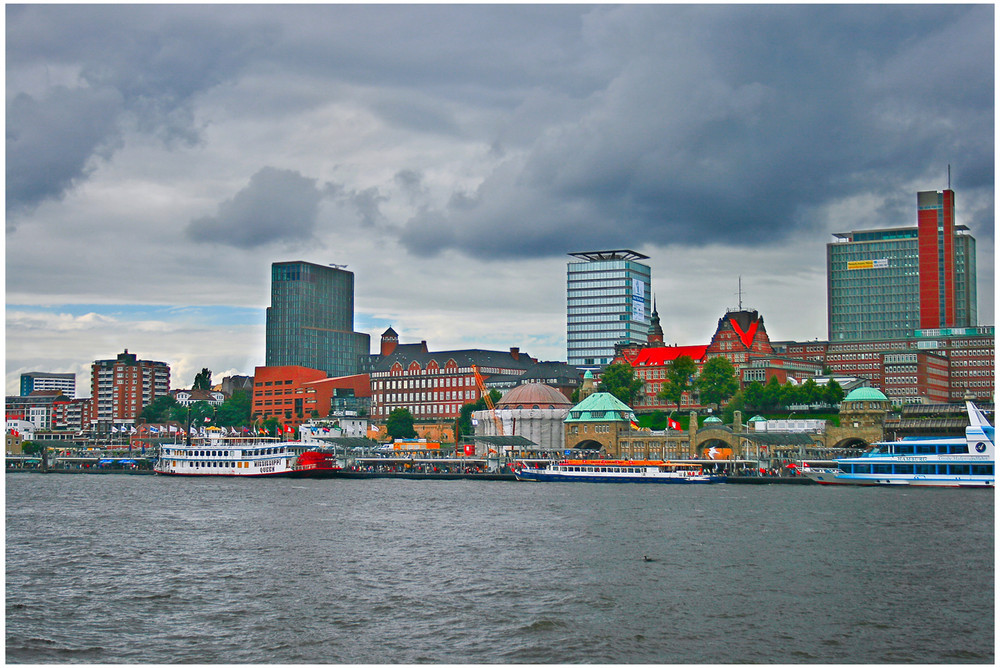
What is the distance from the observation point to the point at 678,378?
587ft

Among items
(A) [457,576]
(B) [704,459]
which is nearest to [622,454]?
(B) [704,459]

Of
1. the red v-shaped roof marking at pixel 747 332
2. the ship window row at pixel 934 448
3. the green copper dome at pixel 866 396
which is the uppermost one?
the red v-shaped roof marking at pixel 747 332

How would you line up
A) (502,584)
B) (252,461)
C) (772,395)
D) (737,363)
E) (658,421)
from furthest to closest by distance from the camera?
1. (737,363)
2. (658,421)
3. (772,395)
4. (252,461)
5. (502,584)

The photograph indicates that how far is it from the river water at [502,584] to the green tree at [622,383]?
104m

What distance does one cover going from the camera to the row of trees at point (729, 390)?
169250mm

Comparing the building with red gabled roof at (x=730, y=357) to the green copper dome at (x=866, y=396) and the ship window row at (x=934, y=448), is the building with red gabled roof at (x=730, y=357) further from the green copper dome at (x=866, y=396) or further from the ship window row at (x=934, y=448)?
the ship window row at (x=934, y=448)

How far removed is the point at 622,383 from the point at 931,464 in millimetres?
83996

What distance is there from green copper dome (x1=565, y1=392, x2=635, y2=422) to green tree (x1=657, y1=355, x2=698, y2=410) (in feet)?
40.8

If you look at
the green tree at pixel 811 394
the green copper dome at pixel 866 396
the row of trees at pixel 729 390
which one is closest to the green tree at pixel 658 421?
the row of trees at pixel 729 390

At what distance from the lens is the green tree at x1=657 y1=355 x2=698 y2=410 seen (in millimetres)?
178250

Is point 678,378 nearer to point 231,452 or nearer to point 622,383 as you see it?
point 622,383

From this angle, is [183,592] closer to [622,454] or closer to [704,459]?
[704,459]

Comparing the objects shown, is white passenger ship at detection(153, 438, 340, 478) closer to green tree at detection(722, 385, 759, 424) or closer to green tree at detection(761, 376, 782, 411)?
green tree at detection(722, 385, 759, 424)

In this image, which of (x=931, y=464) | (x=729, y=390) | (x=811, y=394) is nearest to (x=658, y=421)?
(x=729, y=390)
